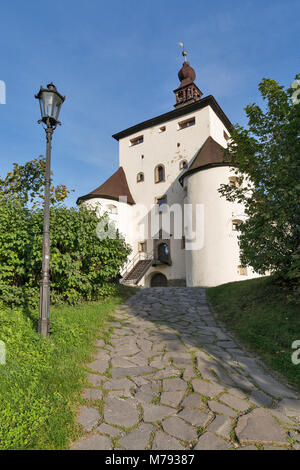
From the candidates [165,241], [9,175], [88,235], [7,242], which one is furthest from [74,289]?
[165,241]

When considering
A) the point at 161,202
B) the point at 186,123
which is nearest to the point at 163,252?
the point at 161,202

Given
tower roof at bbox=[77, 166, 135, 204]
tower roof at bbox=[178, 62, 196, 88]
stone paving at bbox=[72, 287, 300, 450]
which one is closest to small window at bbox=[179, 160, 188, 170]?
tower roof at bbox=[77, 166, 135, 204]

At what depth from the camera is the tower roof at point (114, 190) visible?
2411cm

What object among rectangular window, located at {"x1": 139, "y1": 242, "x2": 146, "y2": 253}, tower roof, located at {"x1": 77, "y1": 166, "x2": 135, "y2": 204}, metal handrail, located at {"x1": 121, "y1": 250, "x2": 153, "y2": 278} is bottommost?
metal handrail, located at {"x1": 121, "y1": 250, "x2": 153, "y2": 278}

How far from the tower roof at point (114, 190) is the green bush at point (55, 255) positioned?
16.2 metres

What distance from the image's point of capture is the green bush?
687 centimetres

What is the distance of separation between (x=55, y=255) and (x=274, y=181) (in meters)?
5.51

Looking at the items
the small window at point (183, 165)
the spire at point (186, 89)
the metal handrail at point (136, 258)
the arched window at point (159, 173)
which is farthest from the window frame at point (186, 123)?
the metal handrail at point (136, 258)

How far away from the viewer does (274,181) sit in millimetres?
6129

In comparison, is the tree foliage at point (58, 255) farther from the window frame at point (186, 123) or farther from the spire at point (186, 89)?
the spire at point (186, 89)

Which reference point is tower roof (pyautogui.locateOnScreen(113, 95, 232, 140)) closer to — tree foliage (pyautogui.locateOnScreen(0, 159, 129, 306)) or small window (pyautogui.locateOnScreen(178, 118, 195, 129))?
small window (pyautogui.locateOnScreen(178, 118, 195, 129))

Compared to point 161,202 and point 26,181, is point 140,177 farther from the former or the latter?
point 26,181

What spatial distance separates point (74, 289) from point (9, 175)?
22.9 ft

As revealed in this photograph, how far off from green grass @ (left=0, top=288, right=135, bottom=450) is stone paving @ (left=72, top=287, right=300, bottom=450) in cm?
19
